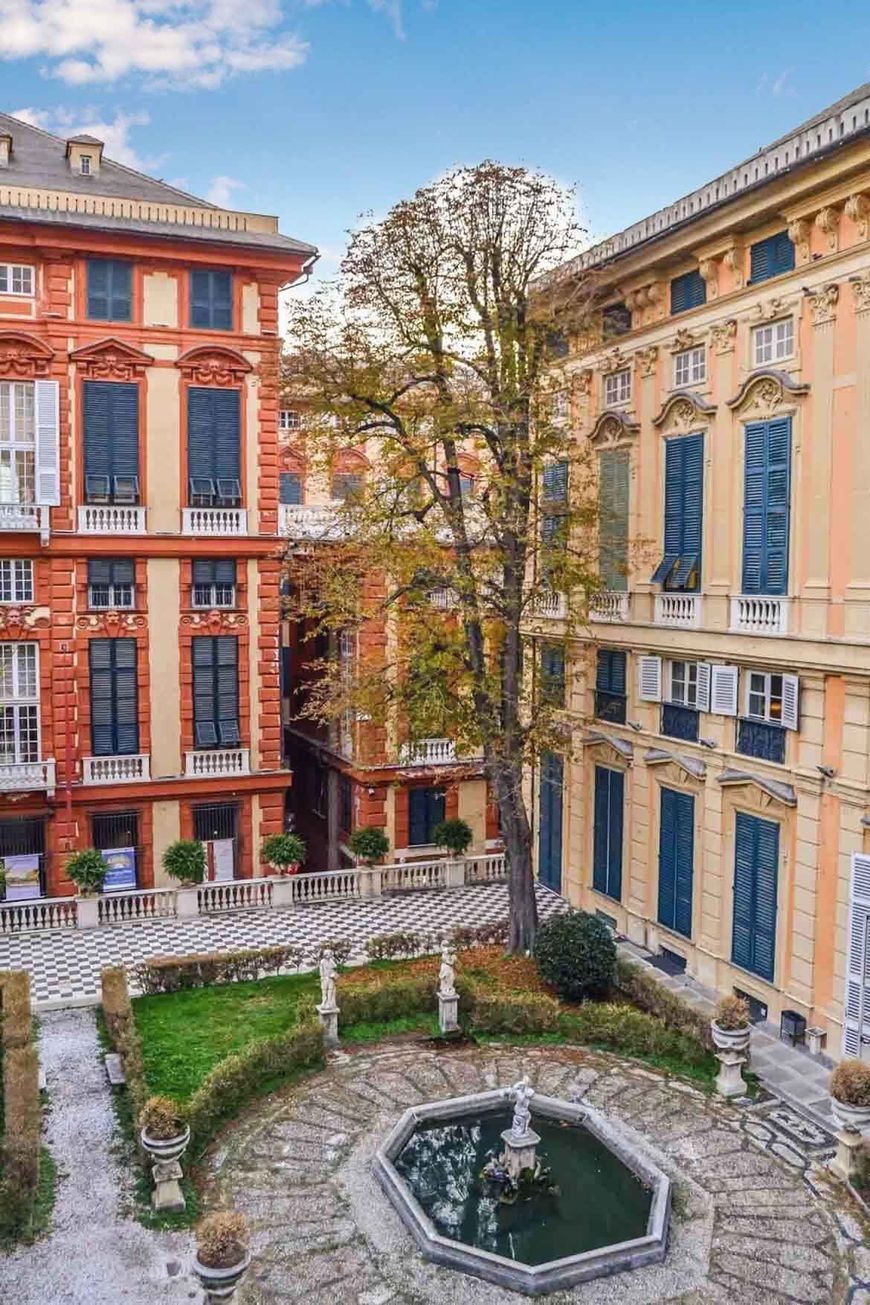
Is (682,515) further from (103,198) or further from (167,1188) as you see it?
(103,198)

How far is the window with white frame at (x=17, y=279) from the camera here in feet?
84.1

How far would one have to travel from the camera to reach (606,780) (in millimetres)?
24156

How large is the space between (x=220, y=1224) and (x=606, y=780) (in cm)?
1508

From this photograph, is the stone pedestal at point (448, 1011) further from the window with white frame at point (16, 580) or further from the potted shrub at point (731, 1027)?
the window with white frame at point (16, 580)

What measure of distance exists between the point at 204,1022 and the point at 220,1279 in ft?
27.8

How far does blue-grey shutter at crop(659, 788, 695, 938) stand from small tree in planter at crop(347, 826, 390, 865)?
853cm

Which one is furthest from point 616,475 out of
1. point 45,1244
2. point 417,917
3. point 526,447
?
point 45,1244

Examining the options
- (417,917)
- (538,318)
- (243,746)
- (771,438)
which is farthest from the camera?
(243,746)

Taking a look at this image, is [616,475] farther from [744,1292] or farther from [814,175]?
[744,1292]

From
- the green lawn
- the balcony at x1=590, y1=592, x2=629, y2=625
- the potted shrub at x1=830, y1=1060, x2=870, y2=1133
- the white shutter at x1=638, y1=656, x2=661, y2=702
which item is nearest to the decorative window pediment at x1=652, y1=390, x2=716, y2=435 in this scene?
the balcony at x1=590, y1=592, x2=629, y2=625

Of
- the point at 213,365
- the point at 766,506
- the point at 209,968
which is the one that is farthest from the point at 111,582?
the point at 766,506

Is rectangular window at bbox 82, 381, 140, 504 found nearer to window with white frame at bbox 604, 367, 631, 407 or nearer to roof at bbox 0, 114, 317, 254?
roof at bbox 0, 114, 317, 254

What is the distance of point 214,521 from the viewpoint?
27734 mm

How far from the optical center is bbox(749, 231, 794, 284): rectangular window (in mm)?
18250
